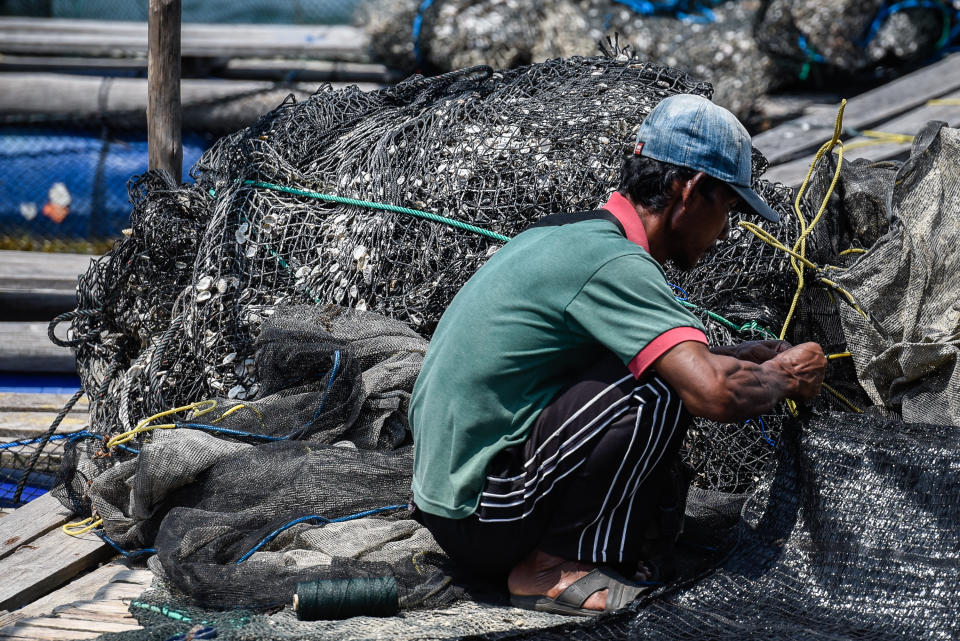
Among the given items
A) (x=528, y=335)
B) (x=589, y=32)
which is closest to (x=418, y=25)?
(x=589, y=32)

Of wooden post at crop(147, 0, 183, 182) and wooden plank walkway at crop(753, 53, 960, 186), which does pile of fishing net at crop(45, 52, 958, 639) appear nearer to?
wooden post at crop(147, 0, 183, 182)

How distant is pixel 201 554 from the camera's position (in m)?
2.96

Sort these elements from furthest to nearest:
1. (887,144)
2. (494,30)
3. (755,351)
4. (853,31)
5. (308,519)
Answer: (494,30) → (853,31) → (887,144) → (308,519) → (755,351)

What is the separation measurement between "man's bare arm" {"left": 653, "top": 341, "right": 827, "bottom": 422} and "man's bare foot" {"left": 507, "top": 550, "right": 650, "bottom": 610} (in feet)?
1.87

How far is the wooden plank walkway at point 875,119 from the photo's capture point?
6602 millimetres

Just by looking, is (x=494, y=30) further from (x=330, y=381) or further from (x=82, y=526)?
(x=82, y=526)

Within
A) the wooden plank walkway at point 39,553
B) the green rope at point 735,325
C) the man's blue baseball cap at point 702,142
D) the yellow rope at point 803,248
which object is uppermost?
the man's blue baseball cap at point 702,142

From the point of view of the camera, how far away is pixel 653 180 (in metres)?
2.81

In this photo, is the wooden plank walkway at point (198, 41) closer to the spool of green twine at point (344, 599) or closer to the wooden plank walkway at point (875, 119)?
the wooden plank walkway at point (875, 119)

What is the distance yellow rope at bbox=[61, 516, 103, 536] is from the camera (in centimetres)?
358

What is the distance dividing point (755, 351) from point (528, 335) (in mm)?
717

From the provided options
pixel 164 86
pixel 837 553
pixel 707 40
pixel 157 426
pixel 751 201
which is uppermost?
pixel 707 40

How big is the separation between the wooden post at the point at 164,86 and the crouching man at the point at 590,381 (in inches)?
103

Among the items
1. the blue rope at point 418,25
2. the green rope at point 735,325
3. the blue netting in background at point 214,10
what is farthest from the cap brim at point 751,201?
the blue netting in background at point 214,10
